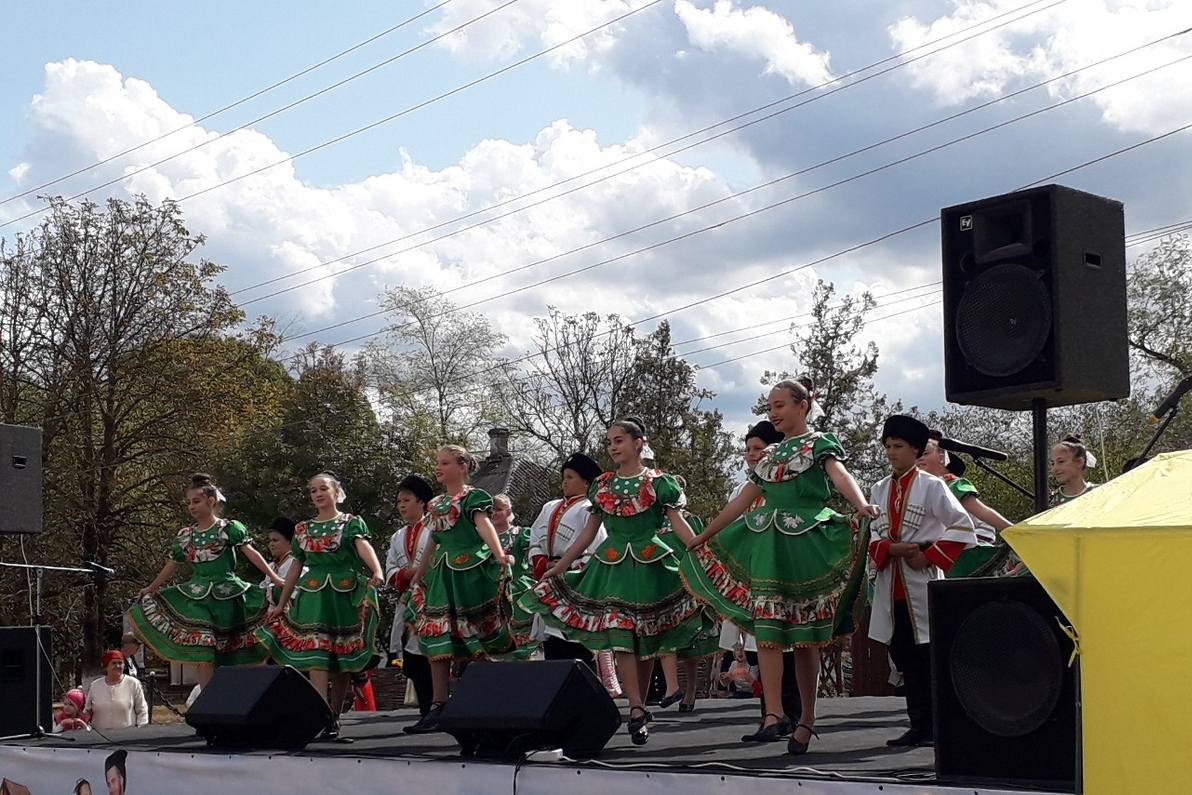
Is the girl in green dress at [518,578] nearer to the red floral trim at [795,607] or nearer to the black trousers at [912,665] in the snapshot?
the red floral trim at [795,607]

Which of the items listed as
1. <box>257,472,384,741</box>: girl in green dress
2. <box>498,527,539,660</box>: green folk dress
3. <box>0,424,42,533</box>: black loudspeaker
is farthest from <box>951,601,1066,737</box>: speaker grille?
<box>0,424,42,533</box>: black loudspeaker

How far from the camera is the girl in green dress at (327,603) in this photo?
7.75 metres

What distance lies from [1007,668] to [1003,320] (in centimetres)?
142

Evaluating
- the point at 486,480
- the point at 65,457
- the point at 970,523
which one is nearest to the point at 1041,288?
the point at 970,523

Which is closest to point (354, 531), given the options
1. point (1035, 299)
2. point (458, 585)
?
point (458, 585)

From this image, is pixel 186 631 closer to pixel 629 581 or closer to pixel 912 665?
pixel 629 581

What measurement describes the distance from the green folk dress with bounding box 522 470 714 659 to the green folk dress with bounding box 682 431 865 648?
0.70m

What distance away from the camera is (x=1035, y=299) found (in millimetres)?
4891

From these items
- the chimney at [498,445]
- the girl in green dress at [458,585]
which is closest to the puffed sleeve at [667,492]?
the girl in green dress at [458,585]

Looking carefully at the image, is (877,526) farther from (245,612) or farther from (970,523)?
(245,612)

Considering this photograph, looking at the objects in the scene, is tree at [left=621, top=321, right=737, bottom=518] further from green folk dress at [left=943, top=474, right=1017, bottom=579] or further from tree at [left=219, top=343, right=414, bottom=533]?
green folk dress at [left=943, top=474, right=1017, bottom=579]

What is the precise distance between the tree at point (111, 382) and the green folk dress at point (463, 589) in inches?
681

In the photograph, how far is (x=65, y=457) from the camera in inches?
919

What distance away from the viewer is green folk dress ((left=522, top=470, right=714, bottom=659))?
6570 mm
